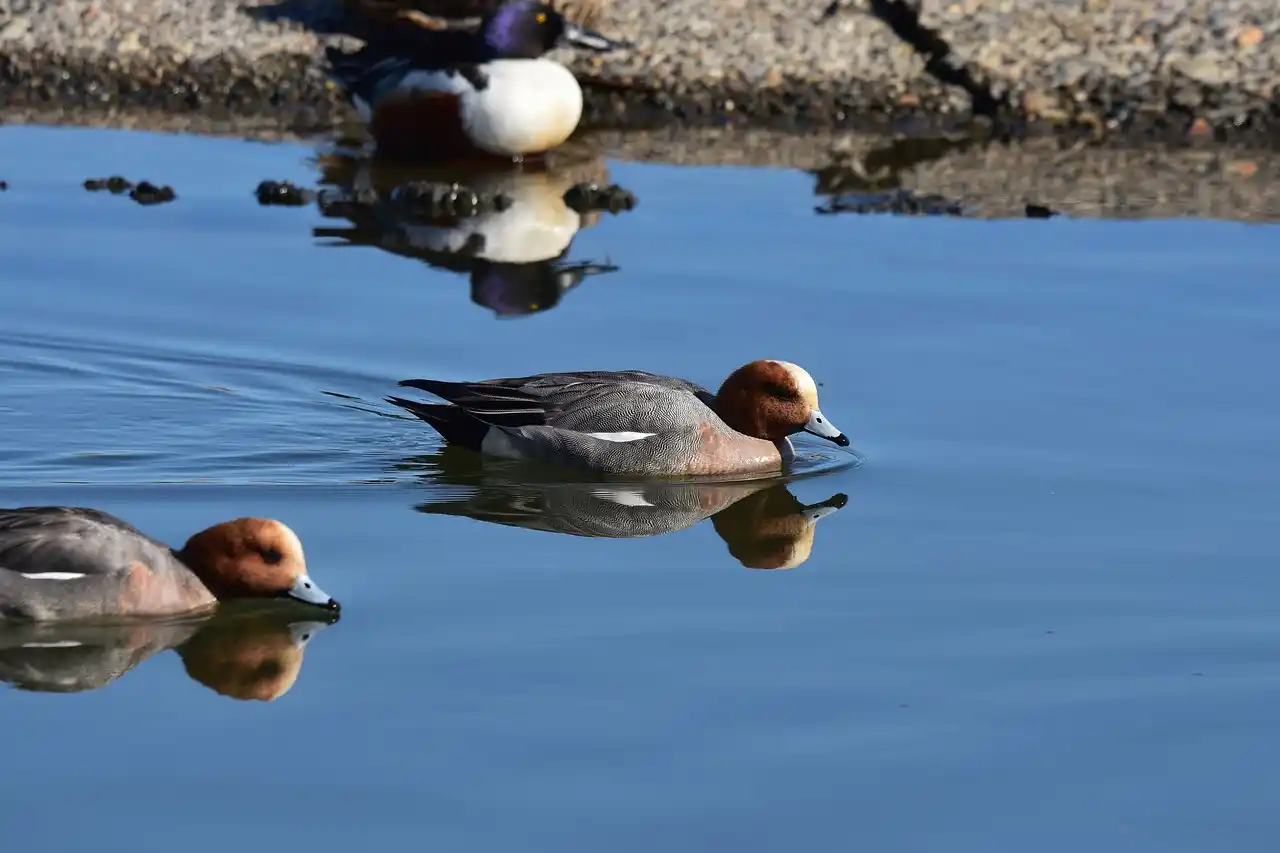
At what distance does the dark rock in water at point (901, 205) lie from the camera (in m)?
14.4

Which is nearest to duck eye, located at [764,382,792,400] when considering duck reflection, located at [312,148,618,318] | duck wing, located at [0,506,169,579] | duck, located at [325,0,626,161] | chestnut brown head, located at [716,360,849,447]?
chestnut brown head, located at [716,360,849,447]

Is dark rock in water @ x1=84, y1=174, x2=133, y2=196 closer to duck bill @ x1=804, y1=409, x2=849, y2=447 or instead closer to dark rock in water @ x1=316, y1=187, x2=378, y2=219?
dark rock in water @ x1=316, y1=187, x2=378, y2=219

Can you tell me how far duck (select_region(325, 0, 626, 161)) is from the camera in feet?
52.5

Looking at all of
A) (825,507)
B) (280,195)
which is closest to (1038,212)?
(280,195)

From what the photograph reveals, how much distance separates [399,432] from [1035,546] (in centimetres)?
299

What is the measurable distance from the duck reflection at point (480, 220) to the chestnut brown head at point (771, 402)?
7.94 ft

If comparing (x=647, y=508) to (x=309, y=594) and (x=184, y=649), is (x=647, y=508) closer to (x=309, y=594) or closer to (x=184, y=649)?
(x=309, y=594)

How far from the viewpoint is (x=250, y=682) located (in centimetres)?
701

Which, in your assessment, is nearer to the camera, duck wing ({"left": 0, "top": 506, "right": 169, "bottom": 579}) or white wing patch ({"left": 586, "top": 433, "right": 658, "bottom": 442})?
duck wing ({"left": 0, "top": 506, "right": 169, "bottom": 579})

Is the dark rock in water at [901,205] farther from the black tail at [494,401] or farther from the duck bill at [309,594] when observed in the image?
the duck bill at [309,594]

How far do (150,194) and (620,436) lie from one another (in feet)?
18.7

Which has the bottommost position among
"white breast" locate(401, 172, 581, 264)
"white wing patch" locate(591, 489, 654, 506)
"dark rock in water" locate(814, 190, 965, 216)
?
"white wing patch" locate(591, 489, 654, 506)

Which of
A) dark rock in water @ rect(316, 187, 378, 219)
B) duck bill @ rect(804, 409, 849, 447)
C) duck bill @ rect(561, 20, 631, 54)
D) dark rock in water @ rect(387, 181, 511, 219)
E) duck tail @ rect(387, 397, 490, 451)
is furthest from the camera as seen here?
duck bill @ rect(561, 20, 631, 54)

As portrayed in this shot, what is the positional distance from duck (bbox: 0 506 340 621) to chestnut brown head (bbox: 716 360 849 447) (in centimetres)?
257
